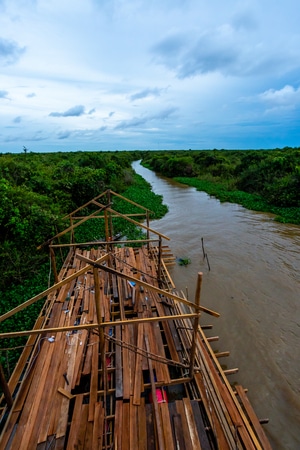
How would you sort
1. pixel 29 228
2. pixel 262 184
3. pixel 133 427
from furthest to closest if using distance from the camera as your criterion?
1. pixel 262 184
2. pixel 29 228
3. pixel 133 427

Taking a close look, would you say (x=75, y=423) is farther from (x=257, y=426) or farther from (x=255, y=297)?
(x=255, y=297)

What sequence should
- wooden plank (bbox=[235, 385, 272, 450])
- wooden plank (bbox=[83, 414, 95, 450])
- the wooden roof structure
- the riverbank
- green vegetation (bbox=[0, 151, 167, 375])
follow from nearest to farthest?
wooden plank (bbox=[83, 414, 95, 450]), the wooden roof structure, wooden plank (bbox=[235, 385, 272, 450]), green vegetation (bbox=[0, 151, 167, 375]), the riverbank

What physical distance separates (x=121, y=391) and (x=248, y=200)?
21.3m

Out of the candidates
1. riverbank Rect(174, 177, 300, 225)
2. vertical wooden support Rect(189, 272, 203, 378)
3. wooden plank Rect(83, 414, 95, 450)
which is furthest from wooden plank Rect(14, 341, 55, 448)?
riverbank Rect(174, 177, 300, 225)

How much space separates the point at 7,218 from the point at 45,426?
28.3 feet

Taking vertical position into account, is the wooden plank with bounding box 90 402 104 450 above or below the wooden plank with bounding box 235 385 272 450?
above

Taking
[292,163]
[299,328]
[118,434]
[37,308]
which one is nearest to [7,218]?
[37,308]

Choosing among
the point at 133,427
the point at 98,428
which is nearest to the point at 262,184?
the point at 133,427

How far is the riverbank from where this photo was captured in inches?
702

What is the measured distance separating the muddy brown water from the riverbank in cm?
87

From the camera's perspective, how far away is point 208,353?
5.48 m

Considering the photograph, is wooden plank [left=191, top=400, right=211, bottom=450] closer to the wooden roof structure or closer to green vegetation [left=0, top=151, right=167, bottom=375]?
the wooden roof structure

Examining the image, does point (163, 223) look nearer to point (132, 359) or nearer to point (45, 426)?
point (132, 359)

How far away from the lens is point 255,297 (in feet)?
29.6
